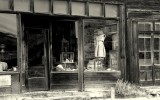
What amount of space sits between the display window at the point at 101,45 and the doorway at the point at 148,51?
4.45 ft

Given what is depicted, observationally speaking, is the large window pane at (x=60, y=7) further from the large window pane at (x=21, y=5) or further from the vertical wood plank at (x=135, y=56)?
the vertical wood plank at (x=135, y=56)

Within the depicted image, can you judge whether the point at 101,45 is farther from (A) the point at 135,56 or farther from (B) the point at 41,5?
(B) the point at 41,5

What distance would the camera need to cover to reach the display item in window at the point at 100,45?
15367 mm

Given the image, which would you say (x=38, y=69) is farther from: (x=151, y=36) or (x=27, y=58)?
(x=151, y=36)

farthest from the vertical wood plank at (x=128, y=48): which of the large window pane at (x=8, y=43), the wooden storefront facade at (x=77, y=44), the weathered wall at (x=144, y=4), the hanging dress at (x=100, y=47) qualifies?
the large window pane at (x=8, y=43)

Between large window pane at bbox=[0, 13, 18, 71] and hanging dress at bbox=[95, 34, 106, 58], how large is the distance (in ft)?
12.7

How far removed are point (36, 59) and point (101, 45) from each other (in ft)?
10.00

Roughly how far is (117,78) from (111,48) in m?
1.40

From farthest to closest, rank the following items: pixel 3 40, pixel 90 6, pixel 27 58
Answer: pixel 90 6
pixel 27 58
pixel 3 40

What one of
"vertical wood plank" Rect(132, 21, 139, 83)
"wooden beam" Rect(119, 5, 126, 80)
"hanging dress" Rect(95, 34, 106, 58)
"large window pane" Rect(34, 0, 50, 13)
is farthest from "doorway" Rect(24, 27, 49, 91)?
"vertical wood plank" Rect(132, 21, 139, 83)

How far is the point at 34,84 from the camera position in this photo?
1433cm

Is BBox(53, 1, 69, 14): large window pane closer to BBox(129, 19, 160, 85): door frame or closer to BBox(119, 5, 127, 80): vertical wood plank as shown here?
BBox(119, 5, 127, 80): vertical wood plank

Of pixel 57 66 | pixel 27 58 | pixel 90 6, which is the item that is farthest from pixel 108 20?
pixel 27 58

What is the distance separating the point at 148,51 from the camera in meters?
16.4
